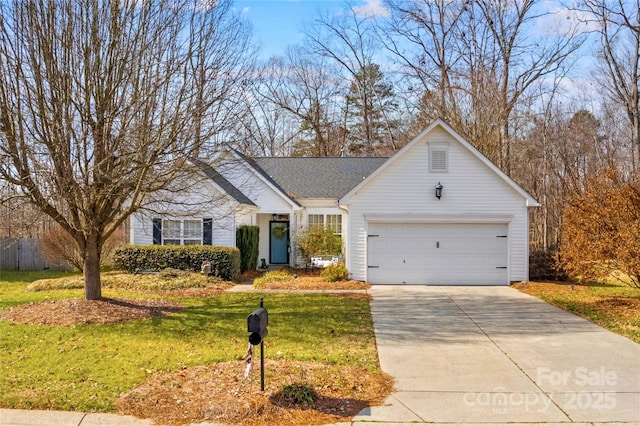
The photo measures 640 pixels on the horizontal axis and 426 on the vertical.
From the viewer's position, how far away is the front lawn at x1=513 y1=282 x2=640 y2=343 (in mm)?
9923

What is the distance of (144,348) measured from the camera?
7.76 m

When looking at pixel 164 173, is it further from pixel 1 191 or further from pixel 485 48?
pixel 485 48

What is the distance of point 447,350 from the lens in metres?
7.84

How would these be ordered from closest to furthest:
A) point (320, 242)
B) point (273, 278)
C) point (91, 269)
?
1. point (91, 269)
2. point (273, 278)
3. point (320, 242)

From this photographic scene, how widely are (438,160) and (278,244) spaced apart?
9.00 meters

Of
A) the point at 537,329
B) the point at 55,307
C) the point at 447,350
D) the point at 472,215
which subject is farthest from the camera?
the point at 472,215

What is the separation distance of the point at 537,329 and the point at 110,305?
8.67 metres

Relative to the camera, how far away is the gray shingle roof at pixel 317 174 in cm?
2236

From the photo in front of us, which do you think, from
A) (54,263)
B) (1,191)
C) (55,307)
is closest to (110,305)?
(55,307)

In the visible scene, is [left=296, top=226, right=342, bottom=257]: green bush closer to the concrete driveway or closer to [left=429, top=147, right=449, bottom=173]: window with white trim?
[left=429, top=147, right=449, bottom=173]: window with white trim

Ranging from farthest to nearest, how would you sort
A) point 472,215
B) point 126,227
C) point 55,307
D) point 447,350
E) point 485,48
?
point 485,48, point 126,227, point 472,215, point 55,307, point 447,350

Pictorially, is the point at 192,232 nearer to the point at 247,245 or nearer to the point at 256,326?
the point at 247,245

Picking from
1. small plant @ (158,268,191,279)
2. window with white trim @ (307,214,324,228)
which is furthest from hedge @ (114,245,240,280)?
window with white trim @ (307,214,324,228)

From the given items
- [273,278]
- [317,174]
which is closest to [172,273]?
[273,278]
